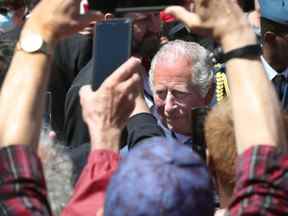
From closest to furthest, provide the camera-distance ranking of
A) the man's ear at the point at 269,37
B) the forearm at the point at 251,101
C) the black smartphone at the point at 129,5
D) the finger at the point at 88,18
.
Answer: the forearm at the point at 251,101, the finger at the point at 88,18, the black smartphone at the point at 129,5, the man's ear at the point at 269,37

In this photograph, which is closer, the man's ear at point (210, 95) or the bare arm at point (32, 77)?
the bare arm at point (32, 77)

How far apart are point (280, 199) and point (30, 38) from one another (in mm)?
727

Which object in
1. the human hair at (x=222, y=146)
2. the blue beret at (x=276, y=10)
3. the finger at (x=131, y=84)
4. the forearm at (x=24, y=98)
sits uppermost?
the forearm at (x=24, y=98)

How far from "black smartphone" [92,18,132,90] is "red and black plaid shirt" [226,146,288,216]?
0.54 m

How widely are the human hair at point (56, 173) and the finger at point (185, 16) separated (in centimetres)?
61

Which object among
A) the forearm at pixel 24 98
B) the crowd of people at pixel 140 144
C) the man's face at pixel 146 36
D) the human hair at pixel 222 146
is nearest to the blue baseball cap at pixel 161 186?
the crowd of people at pixel 140 144

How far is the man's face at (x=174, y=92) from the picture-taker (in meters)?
4.45

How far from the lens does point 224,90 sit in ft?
17.2

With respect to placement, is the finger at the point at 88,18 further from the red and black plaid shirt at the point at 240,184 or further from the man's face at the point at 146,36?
the man's face at the point at 146,36

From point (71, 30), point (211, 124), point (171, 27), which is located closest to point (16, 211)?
point (71, 30)

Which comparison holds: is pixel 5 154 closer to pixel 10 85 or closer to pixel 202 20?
pixel 10 85

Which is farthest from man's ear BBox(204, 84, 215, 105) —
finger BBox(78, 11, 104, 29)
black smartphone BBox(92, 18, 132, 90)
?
finger BBox(78, 11, 104, 29)

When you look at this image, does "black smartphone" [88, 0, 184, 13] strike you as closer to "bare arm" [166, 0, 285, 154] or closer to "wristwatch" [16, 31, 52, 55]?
"bare arm" [166, 0, 285, 154]

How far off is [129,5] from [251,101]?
470 mm
